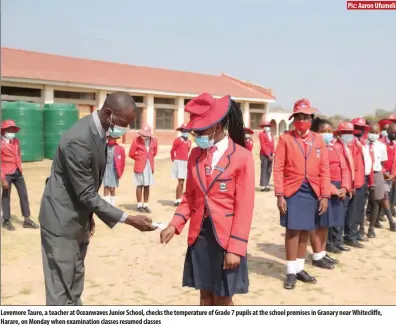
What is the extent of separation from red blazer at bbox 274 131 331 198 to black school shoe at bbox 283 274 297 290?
35.6 inches

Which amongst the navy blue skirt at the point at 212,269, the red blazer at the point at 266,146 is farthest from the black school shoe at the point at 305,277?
the red blazer at the point at 266,146

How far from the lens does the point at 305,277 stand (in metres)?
4.84

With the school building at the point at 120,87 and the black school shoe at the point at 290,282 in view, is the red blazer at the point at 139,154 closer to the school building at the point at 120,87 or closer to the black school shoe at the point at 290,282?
the black school shoe at the point at 290,282

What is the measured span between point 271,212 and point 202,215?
6.30m

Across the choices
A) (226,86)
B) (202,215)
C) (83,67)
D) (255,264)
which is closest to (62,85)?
(83,67)

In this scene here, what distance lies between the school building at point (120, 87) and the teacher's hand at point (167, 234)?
49.8ft

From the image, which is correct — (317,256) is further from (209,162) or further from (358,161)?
(209,162)

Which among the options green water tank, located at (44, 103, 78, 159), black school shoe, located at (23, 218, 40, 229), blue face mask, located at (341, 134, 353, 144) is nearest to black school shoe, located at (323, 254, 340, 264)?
blue face mask, located at (341, 134, 353, 144)

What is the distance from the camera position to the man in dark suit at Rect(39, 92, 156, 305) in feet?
9.59

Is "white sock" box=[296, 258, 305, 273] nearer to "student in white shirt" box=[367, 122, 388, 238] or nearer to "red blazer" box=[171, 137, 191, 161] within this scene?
"student in white shirt" box=[367, 122, 388, 238]

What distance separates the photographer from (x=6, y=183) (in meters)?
6.86

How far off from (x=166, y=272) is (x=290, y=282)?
147cm

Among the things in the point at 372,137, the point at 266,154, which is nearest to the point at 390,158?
the point at 372,137
